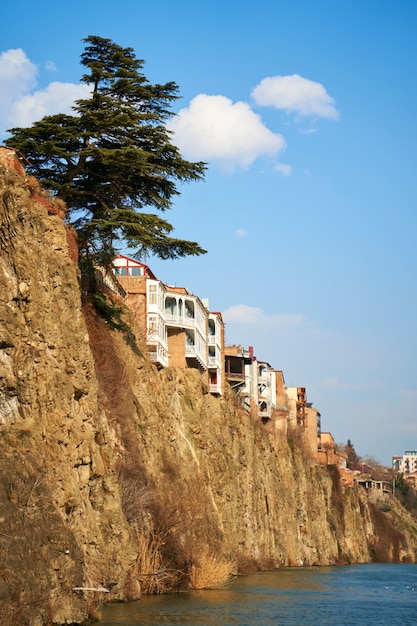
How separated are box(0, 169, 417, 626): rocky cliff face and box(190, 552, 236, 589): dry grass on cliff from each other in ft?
0.44

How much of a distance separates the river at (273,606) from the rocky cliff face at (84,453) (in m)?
1.30

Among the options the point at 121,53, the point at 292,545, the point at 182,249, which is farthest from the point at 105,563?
the point at 292,545

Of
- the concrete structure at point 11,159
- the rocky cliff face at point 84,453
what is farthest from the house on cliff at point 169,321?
the concrete structure at point 11,159

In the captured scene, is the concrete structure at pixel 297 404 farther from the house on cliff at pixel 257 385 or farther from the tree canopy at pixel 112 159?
the tree canopy at pixel 112 159

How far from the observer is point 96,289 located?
4638cm

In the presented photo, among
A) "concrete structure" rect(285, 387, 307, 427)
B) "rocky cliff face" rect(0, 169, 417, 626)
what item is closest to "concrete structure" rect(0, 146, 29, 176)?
"rocky cliff face" rect(0, 169, 417, 626)

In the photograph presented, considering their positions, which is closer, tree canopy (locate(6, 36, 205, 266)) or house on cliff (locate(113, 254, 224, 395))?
tree canopy (locate(6, 36, 205, 266))

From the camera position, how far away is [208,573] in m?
44.8

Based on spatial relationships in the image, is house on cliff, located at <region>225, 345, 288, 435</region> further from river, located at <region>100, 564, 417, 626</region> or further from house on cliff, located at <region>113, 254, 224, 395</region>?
river, located at <region>100, 564, 417, 626</region>

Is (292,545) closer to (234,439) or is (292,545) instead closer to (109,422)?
(234,439)

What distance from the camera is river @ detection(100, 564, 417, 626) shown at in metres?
34.6

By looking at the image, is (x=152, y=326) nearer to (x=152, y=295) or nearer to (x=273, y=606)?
(x=152, y=295)

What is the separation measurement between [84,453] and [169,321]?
30.6 meters

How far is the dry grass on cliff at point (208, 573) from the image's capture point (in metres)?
44.1
